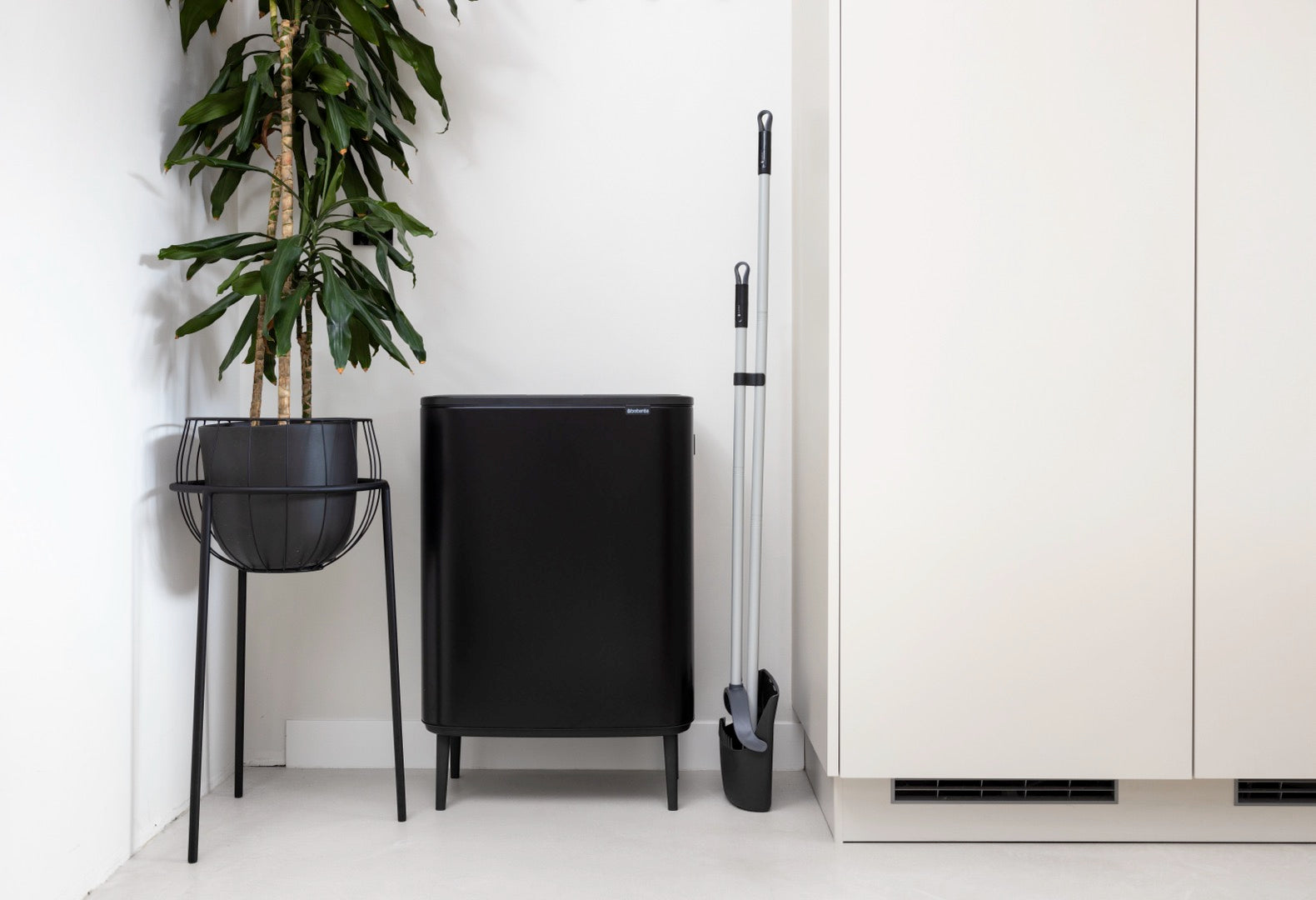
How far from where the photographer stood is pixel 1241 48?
1559 mm

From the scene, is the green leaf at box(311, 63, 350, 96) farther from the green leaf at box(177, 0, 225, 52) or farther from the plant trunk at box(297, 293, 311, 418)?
the plant trunk at box(297, 293, 311, 418)

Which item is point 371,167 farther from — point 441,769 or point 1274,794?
point 1274,794

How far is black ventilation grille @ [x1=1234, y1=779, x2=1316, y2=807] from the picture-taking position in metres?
1.62

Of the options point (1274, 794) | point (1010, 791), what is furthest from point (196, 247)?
point (1274, 794)

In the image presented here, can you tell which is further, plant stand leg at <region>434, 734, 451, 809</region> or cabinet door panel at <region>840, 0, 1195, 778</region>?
plant stand leg at <region>434, 734, 451, 809</region>

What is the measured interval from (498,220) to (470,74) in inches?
13.1

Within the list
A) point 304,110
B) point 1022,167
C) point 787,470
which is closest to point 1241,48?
point 1022,167

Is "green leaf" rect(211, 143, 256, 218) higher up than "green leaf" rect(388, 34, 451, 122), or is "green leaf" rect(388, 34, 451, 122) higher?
"green leaf" rect(388, 34, 451, 122)

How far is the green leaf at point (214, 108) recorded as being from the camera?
1654 mm

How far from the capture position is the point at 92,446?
1.46 m

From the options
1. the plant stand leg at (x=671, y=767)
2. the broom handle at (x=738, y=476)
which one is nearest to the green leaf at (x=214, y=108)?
the broom handle at (x=738, y=476)

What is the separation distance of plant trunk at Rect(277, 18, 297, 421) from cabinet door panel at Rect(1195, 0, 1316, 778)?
1654 mm

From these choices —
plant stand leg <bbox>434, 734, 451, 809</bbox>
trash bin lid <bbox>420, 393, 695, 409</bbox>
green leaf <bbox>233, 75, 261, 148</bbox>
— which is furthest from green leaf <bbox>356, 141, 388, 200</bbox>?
plant stand leg <bbox>434, 734, 451, 809</bbox>

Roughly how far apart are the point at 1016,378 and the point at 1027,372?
0.07 feet
